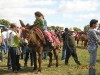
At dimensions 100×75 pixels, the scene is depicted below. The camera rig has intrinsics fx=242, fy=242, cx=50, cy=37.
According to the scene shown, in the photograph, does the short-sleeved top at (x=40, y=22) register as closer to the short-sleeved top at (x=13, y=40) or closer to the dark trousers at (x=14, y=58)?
the short-sleeved top at (x=13, y=40)

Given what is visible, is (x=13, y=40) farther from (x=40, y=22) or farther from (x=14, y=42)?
(x=40, y=22)

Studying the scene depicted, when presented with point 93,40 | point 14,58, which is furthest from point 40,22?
point 93,40

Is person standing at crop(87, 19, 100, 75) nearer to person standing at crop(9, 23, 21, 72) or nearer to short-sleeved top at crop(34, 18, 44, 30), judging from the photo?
short-sleeved top at crop(34, 18, 44, 30)

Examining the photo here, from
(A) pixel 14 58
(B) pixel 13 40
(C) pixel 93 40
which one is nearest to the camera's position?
(C) pixel 93 40

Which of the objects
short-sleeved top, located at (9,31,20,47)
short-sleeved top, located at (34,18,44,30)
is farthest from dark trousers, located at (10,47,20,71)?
Answer: short-sleeved top, located at (34,18,44,30)

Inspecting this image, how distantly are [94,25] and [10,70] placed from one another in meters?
4.73

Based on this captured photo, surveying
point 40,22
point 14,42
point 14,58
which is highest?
point 40,22

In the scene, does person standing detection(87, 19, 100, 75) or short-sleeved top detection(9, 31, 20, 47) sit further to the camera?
short-sleeved top detection(9, 31, 20, 47)

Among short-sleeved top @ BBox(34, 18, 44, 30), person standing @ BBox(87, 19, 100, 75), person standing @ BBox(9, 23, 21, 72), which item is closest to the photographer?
person standing @ BBox(87, 19, 100, 75)

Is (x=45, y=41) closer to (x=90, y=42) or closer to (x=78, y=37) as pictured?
(x=90, y=42)

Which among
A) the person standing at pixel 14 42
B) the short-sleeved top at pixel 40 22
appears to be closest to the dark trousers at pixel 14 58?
the person standing at pixel 14 42

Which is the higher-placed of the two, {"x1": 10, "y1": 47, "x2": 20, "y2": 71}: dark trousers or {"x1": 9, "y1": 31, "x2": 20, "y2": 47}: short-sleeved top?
{"x1": 9, "y1": 31, "x2": 20, "y2": 47}: short-sleeved top

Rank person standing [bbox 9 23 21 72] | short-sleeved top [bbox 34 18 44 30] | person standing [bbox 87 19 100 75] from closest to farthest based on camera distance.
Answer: person standing [bbox 87 19 100 75] → person standing [bbox 9 23 21 72] → short-sleeved top [bbox 34 18 44 30]

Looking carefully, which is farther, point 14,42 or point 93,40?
point 14,42
